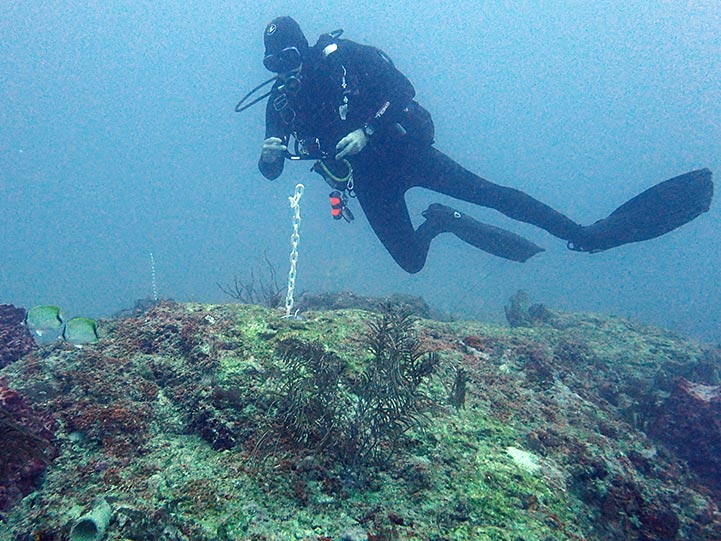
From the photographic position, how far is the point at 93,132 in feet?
530

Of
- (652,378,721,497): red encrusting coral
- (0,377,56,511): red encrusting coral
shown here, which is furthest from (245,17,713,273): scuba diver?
(0,377,56,511): red encrusting coral

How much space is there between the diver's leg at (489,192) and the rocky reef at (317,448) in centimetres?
437

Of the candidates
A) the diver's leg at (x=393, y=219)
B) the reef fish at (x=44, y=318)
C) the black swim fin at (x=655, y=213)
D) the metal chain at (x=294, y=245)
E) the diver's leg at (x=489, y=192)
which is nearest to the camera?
the reef fish at (x=44, y=318)

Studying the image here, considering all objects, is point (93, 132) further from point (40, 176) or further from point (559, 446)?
point (559, 446)

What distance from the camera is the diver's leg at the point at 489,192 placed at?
8.02 meters

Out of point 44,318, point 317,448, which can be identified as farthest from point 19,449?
point 44,318

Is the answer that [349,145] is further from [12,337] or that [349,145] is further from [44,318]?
[12,337]

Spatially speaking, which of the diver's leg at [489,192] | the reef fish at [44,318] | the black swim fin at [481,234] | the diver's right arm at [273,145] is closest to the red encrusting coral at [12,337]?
the reef fish at [44,318]

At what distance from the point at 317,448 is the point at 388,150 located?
6277mm

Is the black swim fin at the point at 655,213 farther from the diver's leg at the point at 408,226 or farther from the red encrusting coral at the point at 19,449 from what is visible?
the red encrusting coral at the point at 19,449

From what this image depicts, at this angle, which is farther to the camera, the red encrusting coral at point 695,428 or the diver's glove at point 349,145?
the diver's glove at point 349,145

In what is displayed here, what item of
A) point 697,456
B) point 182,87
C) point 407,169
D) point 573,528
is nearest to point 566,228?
point 407,169

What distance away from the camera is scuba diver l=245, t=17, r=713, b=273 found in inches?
283

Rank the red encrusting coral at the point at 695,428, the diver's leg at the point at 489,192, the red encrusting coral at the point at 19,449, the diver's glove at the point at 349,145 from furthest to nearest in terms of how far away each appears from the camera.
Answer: the diver's leg at the point at 489,192 < the diver's glove at the point at 349,145 < the red encrusting coral at the point at 695,428 < the red encrusting coral at the point at 19,449
